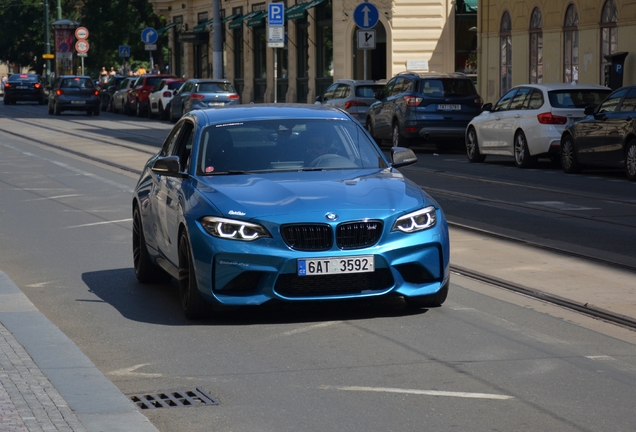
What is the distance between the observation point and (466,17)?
44781 mm

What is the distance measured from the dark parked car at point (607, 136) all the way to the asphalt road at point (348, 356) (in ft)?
32.7

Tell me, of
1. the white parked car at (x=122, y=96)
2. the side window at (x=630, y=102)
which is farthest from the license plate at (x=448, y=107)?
the white parked car at (x=122, y=96)

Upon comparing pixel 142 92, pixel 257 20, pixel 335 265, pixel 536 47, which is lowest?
pixel 142 92

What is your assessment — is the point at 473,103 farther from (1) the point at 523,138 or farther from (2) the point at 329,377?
(2) the point at 329,377

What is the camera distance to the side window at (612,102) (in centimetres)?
1989

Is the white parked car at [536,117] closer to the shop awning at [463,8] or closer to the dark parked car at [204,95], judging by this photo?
the dark parked car at [204,95]

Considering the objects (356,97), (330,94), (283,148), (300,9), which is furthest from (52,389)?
(300,9)

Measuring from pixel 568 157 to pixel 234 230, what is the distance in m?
14.1

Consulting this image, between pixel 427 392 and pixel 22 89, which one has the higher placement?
pixel 427 392

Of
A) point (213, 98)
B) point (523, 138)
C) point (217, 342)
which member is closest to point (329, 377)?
point (217, 342)

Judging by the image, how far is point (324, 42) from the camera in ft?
158

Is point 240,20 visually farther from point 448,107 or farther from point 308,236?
point 308,236

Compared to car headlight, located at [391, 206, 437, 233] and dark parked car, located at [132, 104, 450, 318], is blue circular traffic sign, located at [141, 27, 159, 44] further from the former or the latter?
car headlight, located at [391, 206, 437, 233]

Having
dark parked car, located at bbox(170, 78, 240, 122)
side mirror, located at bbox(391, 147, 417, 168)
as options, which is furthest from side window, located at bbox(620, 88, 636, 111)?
dark parked car, located at bbox(170, 78, 240, 122)
